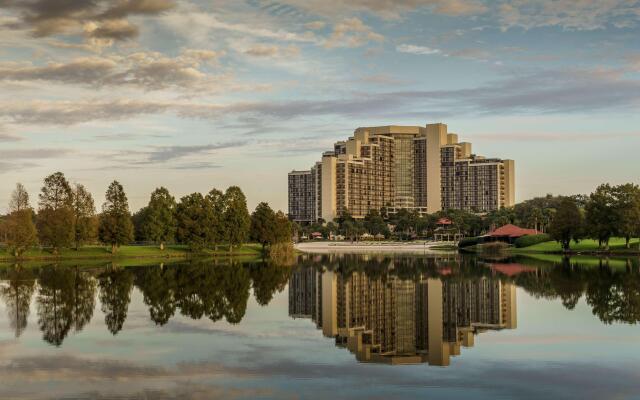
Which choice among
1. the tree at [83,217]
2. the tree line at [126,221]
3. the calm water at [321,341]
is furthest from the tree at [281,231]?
the calm water at [321,341]

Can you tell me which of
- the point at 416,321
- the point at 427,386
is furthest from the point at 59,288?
the point at 427,386

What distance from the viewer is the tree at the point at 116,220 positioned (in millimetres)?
90000

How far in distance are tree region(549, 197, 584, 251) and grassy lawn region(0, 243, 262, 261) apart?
43.0 m

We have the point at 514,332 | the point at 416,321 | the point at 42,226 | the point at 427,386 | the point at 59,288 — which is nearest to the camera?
the point at 427,386

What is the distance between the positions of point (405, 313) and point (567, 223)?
7371 cm

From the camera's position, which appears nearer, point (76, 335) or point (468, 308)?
point (76, 335)

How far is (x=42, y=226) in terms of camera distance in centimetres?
8369

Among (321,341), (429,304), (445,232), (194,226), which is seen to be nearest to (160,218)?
(194,226)

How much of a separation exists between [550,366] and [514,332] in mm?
6427

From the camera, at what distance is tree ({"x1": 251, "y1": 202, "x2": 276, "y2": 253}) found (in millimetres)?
106312

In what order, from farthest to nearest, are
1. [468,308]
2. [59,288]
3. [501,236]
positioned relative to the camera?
1. [501,236]
2. [59,288]
3. [468,308]

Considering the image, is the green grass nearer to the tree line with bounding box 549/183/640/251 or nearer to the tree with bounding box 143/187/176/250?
the tree line with bounding box 549/183/640/251

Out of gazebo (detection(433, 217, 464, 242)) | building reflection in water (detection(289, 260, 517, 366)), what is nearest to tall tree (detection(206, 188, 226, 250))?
building reflection in water (detection(289, 260, 517, 366))

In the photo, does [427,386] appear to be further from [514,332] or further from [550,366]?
[514,332]
